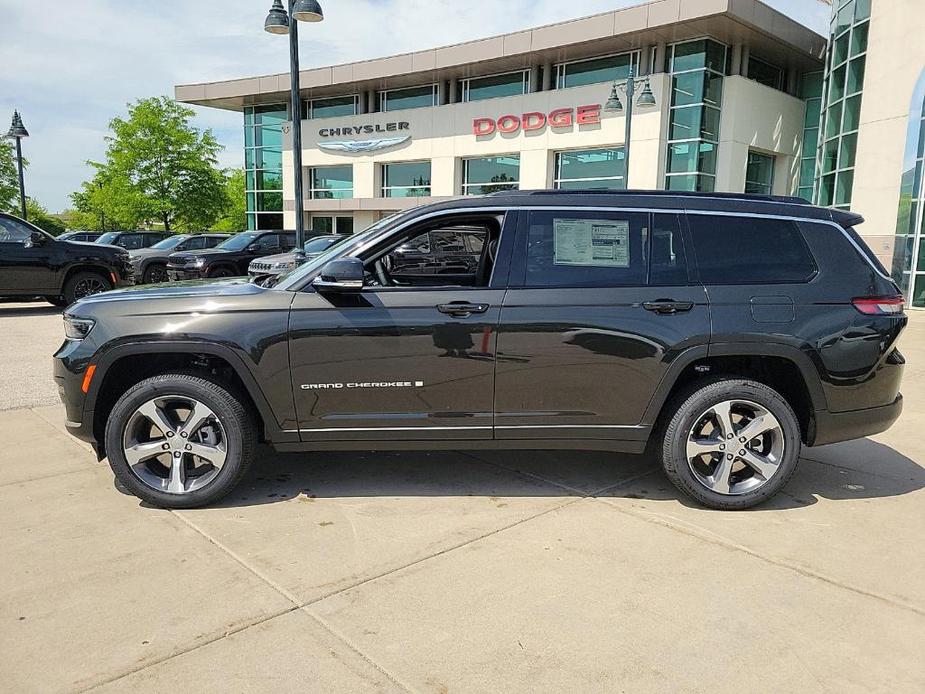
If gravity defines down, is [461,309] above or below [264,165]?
below

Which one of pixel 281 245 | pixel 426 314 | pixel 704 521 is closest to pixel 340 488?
pixel 426 314

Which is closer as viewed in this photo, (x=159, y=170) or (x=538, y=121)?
(x=538, y=121)

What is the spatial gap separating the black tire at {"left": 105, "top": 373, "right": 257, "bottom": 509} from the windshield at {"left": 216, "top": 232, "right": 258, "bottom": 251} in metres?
13.9

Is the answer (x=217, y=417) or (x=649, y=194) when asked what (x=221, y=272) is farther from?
(x=649, y=194)

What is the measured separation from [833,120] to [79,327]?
23.0 meters

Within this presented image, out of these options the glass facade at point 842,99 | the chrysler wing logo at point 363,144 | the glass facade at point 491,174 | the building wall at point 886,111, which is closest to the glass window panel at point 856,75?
the glass facade at point 842,99

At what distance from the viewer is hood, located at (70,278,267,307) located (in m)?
4.14

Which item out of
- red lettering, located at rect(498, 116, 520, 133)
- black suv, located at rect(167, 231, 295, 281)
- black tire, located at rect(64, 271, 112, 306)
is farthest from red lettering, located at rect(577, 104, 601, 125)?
black tire, located at rect(64, 271, 112, 306)

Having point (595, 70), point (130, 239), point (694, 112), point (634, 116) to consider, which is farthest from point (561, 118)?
point (130, 239)

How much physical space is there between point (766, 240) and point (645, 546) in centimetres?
191

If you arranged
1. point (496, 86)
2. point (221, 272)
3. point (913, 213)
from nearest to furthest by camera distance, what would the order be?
point (221, 272), point (913, 213), point (496, 86)

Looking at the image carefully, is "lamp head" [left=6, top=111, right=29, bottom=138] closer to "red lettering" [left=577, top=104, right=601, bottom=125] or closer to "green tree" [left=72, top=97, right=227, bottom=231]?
"green tree" [left=72, top=97, right=227, bottom=231]

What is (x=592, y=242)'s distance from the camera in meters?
4.16

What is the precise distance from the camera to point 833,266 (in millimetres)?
4168
